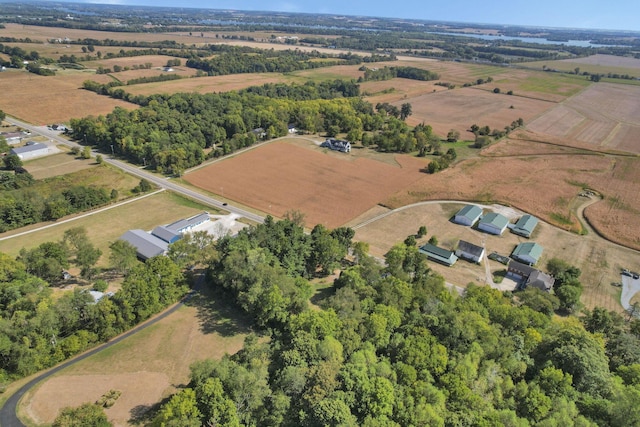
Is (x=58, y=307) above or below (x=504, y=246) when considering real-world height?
above

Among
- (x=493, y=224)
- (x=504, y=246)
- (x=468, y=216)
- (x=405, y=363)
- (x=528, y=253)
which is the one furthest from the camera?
(x=468, y=216)

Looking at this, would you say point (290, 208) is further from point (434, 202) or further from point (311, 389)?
point (311, 389)

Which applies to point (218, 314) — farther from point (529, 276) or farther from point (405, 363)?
point (529, 276)

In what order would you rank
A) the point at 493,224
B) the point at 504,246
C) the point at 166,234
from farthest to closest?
the point at 493,224 < the point at 504,246 < the point at 166,234

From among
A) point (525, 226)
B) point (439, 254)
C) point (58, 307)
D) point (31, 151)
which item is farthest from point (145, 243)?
point (525, 226)

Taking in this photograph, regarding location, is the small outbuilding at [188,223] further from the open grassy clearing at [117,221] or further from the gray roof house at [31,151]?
the gray roof house at [31,151]

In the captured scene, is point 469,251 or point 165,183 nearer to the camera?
point 469,251

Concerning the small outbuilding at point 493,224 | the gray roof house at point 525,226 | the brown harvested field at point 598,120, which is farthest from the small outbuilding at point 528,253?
the brown harvested field at point 598,120
